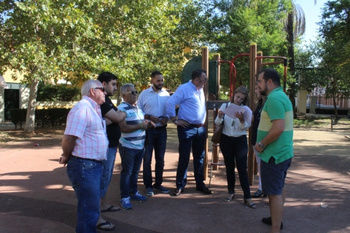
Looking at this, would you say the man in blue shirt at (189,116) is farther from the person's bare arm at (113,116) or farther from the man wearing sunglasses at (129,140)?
the person's bare arm at (113,116)

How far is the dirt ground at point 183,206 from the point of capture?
4.15 m

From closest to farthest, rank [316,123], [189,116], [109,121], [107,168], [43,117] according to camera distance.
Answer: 1. [109,121]
2. [107,168]
3. [189,116]
4. [43,117]
5. [316,123]

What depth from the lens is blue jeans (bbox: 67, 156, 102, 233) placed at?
3.20 meters

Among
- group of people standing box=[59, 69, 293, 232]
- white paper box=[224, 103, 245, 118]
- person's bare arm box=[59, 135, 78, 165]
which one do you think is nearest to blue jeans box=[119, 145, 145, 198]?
group of people standing box=[59, 69, 293, 232]

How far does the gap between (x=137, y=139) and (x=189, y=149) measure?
102cm

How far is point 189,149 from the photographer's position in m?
5.41

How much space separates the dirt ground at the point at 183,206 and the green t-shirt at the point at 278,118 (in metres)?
1.06

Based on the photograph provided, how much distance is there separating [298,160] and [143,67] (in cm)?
867

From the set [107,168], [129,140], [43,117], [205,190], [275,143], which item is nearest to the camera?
[275,143]

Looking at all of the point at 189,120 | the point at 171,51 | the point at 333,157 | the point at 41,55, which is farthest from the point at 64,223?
the point at 171,51

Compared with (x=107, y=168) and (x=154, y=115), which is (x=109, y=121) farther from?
(x=154, y=115)

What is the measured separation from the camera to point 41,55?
10.7 meters

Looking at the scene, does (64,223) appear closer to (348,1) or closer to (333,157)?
(333,157)

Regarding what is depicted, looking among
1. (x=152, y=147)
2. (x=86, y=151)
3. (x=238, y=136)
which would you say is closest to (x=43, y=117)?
(x=152, y=147)
